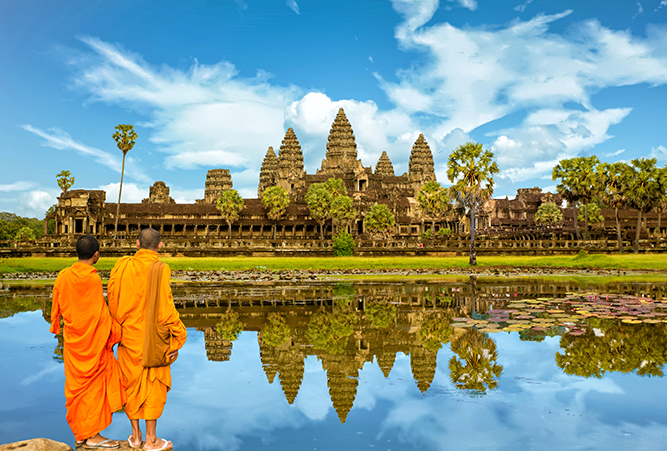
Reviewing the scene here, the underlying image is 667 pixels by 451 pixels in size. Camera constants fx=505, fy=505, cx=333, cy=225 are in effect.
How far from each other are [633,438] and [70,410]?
600 cm

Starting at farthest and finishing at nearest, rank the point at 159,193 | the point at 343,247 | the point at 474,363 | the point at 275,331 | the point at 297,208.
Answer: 1. the point at 159,193
2. the point at 297,208
3. the point at 343,247
4. the point at 275,331
5. the point at 474,363

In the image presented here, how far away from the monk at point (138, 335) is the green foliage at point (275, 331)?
4602 millimetres

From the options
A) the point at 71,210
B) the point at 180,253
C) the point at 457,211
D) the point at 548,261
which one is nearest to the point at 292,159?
the point at 457,211

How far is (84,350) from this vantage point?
17.4ft

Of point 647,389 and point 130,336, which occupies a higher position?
point 130,336

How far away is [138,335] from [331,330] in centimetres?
644

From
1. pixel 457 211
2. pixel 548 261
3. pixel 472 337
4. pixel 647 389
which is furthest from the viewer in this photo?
pixel 457 211

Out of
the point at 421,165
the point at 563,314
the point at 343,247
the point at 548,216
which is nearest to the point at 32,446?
the point at 563,314

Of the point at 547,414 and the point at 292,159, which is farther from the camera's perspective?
the point at 292,159

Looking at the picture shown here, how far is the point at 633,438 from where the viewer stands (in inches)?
215

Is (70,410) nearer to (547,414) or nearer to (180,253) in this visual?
(547,414)

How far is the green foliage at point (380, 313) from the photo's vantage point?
12227 mm

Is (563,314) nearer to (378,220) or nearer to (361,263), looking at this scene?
(361,263)

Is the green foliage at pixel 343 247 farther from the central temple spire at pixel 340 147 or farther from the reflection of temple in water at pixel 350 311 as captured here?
the central temple spire at pixel 340 147
